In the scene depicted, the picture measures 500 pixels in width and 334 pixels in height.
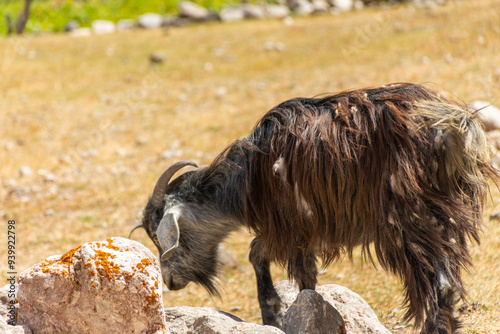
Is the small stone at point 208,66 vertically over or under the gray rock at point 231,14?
over

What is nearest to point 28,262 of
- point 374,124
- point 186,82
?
point 374,124

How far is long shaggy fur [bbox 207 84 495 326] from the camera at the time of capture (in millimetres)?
3672

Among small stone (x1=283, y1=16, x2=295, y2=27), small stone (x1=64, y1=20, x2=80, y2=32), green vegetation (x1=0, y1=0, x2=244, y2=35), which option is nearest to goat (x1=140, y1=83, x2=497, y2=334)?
small stone (x1=283, y1=16, x2=295, y2=27)

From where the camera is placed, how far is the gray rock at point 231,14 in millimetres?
19797

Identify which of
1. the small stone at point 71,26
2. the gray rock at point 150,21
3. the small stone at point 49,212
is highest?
the small stone at point 49,212

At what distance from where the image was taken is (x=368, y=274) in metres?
5.81

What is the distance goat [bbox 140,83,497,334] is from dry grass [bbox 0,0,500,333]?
35.9 inches

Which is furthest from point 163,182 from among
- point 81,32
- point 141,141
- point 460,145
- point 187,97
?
point 81,32

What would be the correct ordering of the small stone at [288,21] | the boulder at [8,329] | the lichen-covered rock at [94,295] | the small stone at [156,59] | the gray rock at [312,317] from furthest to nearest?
the small stone at [288,21] → the small stone at [156,59] → the gray rock at [312,317] → the lichen-covered rock at [94,295] → the boulder at [8,329]

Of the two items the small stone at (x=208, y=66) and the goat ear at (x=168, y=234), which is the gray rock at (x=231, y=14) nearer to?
the small stone at (x=208, y=66)

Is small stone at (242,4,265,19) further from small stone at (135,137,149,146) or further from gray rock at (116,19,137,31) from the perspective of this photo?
small stone at (135,137,149,146)

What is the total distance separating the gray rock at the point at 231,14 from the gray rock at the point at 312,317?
16.8 meters

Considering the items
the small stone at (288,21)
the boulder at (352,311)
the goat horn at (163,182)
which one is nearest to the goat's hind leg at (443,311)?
the boulder at (352,311)

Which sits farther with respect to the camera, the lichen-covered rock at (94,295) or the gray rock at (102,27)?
the gray rock at (102,27)
